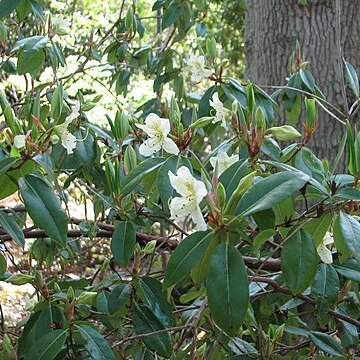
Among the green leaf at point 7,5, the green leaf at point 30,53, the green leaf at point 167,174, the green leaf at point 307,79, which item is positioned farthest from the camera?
the green leaf at point 307,79

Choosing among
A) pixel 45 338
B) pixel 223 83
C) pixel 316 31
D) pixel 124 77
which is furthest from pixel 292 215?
pixel 316 31

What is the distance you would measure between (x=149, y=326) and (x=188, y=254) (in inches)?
16.8

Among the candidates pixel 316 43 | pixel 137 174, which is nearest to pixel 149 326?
pixel 137 174

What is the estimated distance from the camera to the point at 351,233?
3.12 feet

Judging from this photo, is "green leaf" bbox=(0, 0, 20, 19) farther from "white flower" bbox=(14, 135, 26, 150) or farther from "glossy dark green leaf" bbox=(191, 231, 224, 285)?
"glossy dark green leaf" bbox=(191, 231, 224, 285)

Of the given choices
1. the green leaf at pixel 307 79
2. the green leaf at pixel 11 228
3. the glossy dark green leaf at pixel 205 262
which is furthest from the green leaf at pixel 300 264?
the green leaf at pixel 307 79

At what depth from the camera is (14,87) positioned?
4.80m

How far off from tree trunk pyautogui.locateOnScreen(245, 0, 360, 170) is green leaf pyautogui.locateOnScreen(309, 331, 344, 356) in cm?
118

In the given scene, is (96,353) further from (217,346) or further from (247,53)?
(247,53)

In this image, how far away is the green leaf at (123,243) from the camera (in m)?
1.25

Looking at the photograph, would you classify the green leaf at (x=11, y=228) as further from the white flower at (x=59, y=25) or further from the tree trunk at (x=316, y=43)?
the tree trunk at (x=316, y=43)

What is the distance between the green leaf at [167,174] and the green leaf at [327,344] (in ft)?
1.63

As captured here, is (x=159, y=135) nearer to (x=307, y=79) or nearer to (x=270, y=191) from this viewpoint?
(x=270, y=191)

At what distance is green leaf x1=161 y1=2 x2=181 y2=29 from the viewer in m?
2.18
